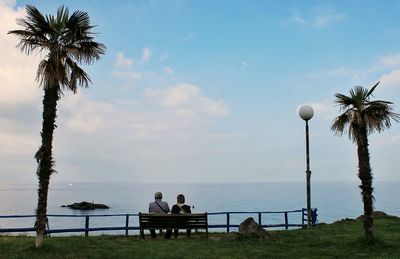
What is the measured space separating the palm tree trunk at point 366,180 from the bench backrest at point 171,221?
5.34m

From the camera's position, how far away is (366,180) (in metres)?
14.5

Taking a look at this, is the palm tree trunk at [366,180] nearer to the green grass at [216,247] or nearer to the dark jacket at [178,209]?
the green grass at [216,247]

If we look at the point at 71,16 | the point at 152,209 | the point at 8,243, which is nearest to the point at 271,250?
the point at 152,209

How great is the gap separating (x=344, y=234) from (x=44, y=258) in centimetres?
1104

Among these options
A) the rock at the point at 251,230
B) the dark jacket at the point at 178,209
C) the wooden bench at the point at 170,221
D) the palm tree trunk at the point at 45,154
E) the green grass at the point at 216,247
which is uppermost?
the palm tree trunk at the point at 45,154

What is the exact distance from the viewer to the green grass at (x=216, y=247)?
1222cm

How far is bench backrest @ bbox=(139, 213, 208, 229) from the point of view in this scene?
1555 cm

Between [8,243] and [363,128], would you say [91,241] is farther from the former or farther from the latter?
[363,128]

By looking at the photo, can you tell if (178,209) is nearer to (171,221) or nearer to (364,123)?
(171,221)

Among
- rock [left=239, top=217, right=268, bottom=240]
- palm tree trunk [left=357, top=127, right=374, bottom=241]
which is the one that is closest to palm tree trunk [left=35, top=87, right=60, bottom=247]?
rock [left=239, top=217, right=268, bottom=240]

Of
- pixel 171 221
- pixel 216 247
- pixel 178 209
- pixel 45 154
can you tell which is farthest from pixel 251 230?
pixel 45 154

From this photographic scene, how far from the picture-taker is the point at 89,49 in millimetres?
14602

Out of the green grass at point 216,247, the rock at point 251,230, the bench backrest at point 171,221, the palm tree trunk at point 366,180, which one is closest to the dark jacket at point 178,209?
the bench backrest at point 171,221

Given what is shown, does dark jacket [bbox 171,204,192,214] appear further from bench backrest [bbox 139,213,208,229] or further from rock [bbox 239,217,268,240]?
rock [bbox 239,217,268,240]
